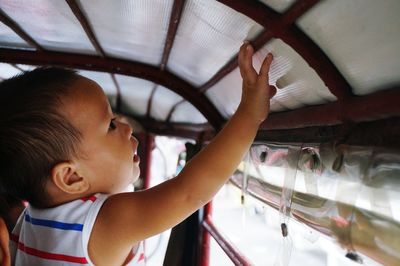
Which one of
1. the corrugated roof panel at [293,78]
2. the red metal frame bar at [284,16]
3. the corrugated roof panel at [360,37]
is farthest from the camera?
the corrugated roof panel at [293,78]

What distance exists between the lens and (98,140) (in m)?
1.03

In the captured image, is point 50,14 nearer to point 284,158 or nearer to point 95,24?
point 95,24

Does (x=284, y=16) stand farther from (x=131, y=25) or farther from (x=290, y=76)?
(x=131, y=25)

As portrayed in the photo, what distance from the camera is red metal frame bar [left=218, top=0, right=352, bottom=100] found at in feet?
3.24

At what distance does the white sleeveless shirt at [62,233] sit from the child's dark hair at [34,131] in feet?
0.27

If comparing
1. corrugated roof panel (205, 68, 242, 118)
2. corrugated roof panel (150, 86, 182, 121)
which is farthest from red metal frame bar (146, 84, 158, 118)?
corrugated roof panel (205, 68, 242, 118)

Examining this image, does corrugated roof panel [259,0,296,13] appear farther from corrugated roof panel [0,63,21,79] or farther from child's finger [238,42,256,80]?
corrugated roof panel [0,63,21,79]

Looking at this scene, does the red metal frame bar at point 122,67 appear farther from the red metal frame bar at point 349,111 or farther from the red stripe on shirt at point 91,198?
the red stripe on shirt at point 91,198

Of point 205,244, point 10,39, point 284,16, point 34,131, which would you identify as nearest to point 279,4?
point 284,16

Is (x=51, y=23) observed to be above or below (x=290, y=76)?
above

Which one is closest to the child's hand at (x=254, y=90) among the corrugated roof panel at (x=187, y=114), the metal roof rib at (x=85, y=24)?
the metal roof rib at (x=85, y=24)

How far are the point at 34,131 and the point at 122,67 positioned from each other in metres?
1.45

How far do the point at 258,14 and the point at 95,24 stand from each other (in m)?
0.97

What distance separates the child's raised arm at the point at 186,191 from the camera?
36.6 inches
